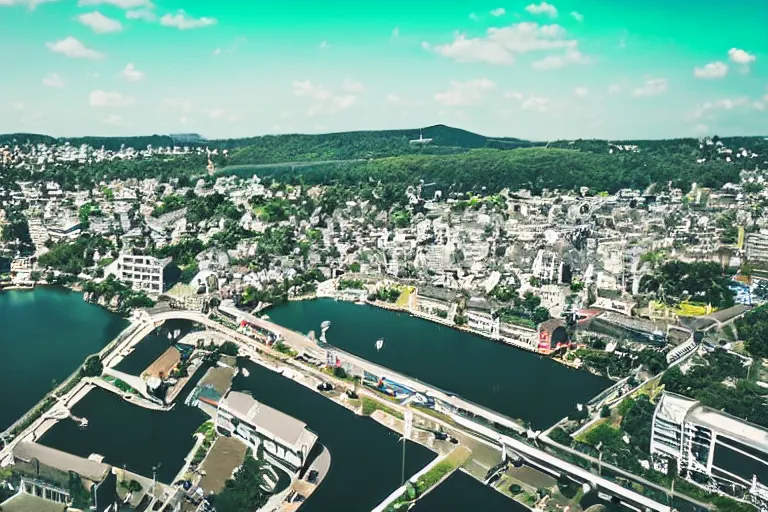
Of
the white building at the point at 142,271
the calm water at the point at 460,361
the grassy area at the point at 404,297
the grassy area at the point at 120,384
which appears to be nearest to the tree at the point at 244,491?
the grassy area at the point at 120,384

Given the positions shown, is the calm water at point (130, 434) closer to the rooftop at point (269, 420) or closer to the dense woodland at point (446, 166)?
the rooftop at point (269, 420)

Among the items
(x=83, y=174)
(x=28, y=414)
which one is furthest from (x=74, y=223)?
(x=28, y=414)

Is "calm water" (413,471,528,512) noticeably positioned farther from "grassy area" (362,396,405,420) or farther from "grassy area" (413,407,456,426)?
"grassy area" (362,396,405,420)

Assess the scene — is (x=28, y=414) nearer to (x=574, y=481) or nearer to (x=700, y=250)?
(x=574, y=481)

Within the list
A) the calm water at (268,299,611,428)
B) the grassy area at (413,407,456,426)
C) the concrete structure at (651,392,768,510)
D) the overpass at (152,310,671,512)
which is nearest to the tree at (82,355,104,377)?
the overpass at (152,310,671,512)

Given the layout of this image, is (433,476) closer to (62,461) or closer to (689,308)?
(62,461)

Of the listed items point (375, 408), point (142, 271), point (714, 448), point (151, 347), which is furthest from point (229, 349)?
point (714, 448)
